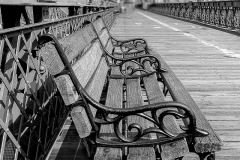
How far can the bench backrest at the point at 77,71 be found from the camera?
1850 millimetres

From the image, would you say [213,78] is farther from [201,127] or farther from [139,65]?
[201,127]

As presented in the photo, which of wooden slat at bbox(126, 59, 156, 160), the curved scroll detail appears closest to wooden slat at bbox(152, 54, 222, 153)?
wooden slat at bbox(126, 59, 156, 160)

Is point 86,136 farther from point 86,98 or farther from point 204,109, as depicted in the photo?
point 204,109

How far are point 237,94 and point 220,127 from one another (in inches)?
49.0

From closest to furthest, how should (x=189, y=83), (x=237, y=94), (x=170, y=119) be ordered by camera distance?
(x=170, y=119), (x=237, y=94), (x=189, y=83)

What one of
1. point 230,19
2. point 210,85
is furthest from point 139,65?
point 230,19

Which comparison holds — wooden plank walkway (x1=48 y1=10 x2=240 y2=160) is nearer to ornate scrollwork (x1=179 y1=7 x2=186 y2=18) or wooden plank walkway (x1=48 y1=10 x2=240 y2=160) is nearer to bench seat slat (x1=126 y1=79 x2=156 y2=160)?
bench seat slat (x1=126 y1=79 x2=156 y2=160)

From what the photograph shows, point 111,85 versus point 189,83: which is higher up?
point 111,85

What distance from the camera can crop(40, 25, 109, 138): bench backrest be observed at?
185cm

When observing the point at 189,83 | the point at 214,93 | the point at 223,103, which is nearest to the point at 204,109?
the point at 223,103

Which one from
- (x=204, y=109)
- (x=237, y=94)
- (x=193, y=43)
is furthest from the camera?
(x=193, y=43)

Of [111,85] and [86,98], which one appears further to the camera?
[111,85]

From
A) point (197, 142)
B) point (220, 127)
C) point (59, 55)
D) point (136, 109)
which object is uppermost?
point (59, 55)

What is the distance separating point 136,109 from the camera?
1979 mm
